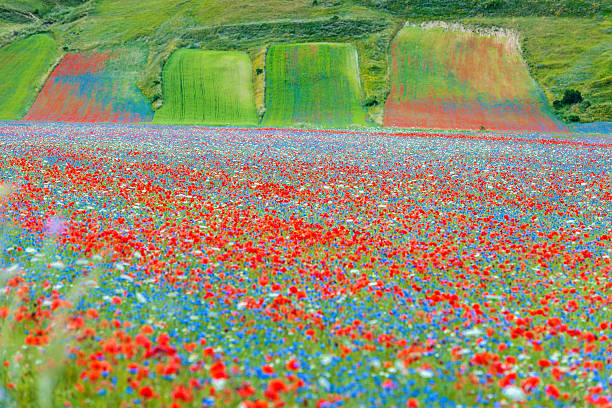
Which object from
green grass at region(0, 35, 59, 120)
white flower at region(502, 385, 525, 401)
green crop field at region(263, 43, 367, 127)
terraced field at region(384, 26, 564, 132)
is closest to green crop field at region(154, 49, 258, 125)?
green crop field at region(263, 43, 367, 127)

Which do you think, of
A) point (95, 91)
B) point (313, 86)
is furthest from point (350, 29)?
point (95, 91)

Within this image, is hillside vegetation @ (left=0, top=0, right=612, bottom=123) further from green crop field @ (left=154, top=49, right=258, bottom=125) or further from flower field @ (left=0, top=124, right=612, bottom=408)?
flower field @ (left=0, top=124, right=612, bottom=408)

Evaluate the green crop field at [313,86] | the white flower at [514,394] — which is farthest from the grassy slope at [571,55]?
the white flower at [514,394]

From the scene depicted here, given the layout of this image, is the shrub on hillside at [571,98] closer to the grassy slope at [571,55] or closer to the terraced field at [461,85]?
the grassy slope at [571,55]

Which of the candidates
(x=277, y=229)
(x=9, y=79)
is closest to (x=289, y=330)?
(x=277, y=229)

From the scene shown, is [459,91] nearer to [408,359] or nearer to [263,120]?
[263,120]
